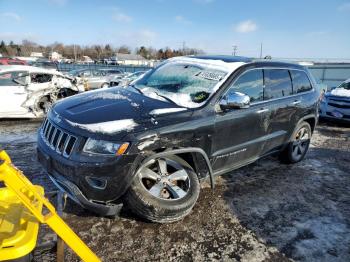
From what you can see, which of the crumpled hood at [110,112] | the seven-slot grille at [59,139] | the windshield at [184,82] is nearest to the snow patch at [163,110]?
the crumpled hood at [110,112]

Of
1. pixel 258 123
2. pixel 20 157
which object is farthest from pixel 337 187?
pixel 20 157

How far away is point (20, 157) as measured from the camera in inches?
209

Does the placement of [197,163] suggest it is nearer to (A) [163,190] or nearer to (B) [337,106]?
(A) [163,190]

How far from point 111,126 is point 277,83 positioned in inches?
109

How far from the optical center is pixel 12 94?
822 cm

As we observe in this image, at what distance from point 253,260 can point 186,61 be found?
2842 millimetres

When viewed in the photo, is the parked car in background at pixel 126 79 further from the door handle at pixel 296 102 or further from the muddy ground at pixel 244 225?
the door handle at pixel 296 102

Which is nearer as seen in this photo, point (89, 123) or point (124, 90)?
point (89, 123)

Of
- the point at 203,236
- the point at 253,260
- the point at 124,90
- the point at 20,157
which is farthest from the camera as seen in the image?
the point at 20,157

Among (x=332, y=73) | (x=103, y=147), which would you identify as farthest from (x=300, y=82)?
(x=332, y=73)

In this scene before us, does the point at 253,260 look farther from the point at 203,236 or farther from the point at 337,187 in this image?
the point at 337,187

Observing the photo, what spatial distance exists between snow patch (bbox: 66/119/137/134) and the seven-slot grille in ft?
0.54

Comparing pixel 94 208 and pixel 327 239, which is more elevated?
pixel 94 208

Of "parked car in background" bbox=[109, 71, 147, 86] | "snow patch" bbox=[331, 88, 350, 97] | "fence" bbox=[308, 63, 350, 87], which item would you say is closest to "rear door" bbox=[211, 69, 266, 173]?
"parked car in background" bbox=[109, 71, 147, 86]
